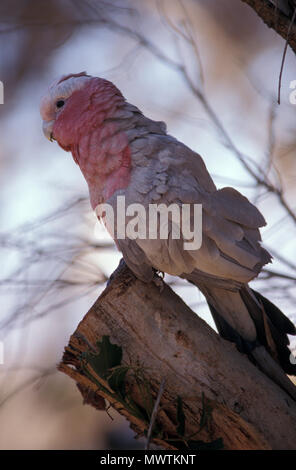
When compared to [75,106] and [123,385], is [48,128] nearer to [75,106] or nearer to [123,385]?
[75,106]

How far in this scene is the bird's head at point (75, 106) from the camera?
1.56 metres

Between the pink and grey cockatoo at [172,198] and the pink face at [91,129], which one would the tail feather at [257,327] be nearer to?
the pink and grey cockatoo at [172,198]

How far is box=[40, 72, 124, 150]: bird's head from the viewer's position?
1.56 metres

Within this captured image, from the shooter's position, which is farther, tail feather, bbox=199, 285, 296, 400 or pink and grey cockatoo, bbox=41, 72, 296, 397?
tail feather, bbox=199, 285, 296, 400

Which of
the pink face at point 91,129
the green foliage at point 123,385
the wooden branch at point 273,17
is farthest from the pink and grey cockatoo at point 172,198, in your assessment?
the wooden branch at point 273,17

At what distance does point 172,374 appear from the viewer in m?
1.34

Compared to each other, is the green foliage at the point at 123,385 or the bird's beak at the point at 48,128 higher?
the bird's beak at the point at 48,128

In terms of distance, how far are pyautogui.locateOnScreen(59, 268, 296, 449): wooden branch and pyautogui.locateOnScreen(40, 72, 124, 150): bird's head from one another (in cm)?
46

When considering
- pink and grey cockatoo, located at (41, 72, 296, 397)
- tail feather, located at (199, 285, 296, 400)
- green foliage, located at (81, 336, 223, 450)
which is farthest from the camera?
tail feather, located at (199, 285, 296, 400)

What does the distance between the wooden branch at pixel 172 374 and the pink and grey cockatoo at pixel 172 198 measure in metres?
0.10

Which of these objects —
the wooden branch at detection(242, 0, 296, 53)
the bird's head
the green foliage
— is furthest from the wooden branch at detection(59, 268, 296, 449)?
the wooden branch at detection(242, 0, 296, 53)

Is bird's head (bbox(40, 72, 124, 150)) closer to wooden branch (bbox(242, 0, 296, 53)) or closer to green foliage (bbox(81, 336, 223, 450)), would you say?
wooden branch (bbox(242, 0, 296, 53))

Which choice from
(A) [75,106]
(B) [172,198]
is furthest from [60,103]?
(B) [172,198]
